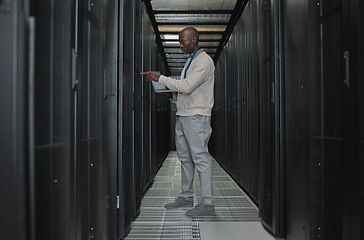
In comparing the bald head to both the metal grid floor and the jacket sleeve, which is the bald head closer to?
the jacket sleeve

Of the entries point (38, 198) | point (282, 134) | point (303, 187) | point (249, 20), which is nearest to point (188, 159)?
point (282, 134)

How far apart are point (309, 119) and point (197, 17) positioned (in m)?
4.28

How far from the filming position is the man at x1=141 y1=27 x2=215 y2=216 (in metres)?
3.18

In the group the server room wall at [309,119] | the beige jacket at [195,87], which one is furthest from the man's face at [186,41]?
the server room wall at [309,119]

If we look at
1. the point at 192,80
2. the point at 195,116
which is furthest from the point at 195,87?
the point at 195,116

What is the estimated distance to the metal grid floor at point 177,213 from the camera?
266cm

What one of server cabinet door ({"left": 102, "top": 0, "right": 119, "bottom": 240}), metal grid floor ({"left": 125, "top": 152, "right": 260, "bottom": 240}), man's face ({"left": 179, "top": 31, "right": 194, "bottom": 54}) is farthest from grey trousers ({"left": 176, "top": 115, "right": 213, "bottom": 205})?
server cabinet door ({"left": 102, "top": 0, "right": 119, "bottom": 240})

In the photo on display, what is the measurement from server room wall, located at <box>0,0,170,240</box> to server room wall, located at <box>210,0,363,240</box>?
1224mm

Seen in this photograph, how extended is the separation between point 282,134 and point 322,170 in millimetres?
775

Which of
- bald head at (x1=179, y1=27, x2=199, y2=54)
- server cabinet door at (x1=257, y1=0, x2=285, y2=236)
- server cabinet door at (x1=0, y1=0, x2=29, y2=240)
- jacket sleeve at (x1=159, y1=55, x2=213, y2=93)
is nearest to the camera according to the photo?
server cabinet door at (x1=0, y1=0, x2=29, y2=240)

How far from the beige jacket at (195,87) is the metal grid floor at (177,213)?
104cm

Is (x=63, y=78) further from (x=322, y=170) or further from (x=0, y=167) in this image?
(x=322, y=170)

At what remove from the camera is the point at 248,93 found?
416cm

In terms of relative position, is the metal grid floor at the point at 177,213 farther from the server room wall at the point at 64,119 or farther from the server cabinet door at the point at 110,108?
the server cabinet door at the point at 110,108
